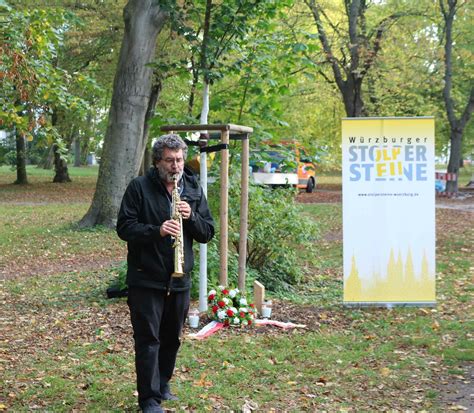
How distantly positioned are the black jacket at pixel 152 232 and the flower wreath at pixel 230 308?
2.86 metres

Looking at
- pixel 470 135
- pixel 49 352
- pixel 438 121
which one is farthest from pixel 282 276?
pixel 470 135

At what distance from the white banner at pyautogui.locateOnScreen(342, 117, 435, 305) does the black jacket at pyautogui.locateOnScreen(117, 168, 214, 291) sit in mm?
4252

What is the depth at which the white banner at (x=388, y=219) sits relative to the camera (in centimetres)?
947

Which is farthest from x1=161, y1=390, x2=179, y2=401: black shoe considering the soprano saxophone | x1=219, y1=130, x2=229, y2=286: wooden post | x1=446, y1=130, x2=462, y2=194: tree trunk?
x1=446, y1=130, x2=462, y2=194: tree trunk

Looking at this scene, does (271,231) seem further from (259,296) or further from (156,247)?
(156,247)

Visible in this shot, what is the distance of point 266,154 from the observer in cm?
1052

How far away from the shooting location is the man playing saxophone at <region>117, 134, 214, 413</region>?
5320mm

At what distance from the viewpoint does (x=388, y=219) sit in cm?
967

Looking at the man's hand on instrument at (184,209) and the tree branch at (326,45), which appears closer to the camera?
the man's hand on instrument at (184,209)

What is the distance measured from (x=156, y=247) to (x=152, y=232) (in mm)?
132

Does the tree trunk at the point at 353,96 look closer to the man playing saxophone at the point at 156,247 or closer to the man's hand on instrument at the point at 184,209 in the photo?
the man playing saxophone at the point at 156,247

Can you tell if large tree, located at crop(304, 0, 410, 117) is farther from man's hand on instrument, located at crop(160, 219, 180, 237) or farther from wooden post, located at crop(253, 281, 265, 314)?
man's hand on instrument, located at crop(160, 219, 180, 237)

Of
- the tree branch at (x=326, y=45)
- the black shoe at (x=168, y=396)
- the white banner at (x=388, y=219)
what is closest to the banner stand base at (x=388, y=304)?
the white banner at (x=388, y=219)

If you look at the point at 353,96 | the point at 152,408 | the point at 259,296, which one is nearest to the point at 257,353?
the point at 259,296
